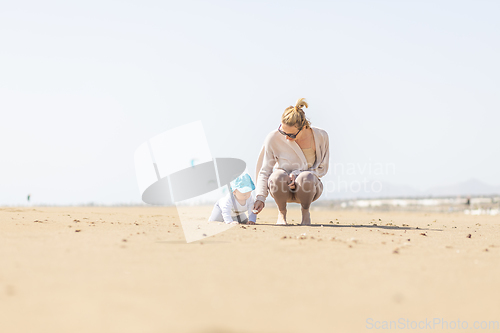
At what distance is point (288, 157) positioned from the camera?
7.34m

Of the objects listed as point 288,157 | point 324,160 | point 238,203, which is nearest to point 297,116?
point 288,157

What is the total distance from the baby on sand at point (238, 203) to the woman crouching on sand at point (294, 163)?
297mm

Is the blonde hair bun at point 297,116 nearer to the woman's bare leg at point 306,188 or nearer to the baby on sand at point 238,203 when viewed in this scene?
the woman's bare leg at point 306,188

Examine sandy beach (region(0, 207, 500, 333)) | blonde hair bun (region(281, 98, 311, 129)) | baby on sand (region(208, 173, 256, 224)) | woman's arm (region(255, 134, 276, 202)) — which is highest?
blonde hair bun (region(281, 98, 311, 129))

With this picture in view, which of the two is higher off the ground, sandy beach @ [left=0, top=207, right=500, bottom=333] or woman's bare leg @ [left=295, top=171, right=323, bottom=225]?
woman's bare leg @ [left=295, top=171, right=323, bottom=225]

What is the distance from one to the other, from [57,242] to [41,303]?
2.08m

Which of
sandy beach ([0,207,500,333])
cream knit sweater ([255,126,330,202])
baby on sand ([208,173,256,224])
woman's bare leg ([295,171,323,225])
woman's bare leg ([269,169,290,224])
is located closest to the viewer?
sandy beach ([0,207,500,333])

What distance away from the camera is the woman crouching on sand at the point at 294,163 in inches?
276

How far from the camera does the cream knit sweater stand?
727 cm

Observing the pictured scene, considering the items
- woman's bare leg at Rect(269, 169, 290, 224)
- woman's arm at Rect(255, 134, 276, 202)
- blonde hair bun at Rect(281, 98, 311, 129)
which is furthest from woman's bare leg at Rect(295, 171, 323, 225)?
blonde hair bun at Rect(281, 98, 311, 129)

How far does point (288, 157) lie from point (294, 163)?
137 millimetres

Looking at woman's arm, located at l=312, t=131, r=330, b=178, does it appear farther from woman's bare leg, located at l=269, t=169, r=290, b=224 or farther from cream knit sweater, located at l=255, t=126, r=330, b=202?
woman's bare leg, located at l=269, t=169, r=290, b=224

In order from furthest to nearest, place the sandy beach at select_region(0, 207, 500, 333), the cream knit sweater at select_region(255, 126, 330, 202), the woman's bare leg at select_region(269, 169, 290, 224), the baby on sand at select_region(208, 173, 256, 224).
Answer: the baby on sand at select_region(208, 173, 256, 224), the cream knit sweater at select_region(255, 126, 330, 202), the woman's bare leg at select_region(269, 169, 290, 224), the sandy beach at select_region(0, 207, 500, 333)

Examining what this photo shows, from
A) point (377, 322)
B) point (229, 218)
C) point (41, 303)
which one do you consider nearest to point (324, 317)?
point (377, 322)
